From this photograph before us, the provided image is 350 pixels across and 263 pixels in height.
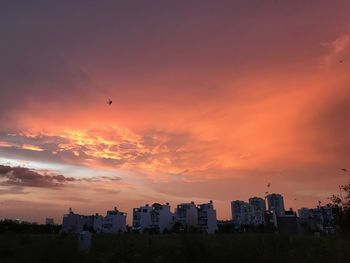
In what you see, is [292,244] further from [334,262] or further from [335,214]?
[335,214]

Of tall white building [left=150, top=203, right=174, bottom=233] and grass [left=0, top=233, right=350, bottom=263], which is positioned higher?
tall white building [left=150, top=203, right=174, bottom=233]

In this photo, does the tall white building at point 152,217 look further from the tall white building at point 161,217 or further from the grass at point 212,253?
the grass at point 212,253

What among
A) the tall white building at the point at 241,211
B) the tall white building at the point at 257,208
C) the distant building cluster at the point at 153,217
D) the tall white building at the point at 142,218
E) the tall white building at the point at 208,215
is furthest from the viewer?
the tall white building at the point at 241,211

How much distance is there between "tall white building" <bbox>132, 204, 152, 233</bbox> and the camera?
133m

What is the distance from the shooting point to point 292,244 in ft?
69.8

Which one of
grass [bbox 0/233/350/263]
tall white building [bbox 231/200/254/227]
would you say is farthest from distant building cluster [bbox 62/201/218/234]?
grass [bbox 0/233/350/263]

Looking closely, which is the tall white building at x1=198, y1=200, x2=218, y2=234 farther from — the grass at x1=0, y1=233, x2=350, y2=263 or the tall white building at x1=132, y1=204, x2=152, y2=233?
the grass at x1=0, y1=233, x2=350, y2=263

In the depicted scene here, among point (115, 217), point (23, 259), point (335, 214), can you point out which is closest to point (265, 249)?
point (23, 259)

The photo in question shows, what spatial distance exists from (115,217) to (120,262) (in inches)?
4883

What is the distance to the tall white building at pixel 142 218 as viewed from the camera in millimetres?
133125

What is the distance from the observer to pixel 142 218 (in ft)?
443

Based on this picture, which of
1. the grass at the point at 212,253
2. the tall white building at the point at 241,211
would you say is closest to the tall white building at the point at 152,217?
the tall white building at the point at 241,211

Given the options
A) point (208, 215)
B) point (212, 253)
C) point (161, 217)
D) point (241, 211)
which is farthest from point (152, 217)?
point (212, 253)

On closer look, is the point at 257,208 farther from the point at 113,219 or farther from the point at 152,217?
the point at 113,219
